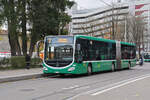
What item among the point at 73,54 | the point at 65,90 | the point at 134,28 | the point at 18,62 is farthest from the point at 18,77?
the point at 134,28

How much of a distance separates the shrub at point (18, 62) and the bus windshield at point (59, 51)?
6.32m

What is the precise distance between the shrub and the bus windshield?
20.7 feet

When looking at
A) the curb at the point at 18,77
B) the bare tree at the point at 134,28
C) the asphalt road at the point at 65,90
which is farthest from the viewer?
the bare tree at the point at 134,28

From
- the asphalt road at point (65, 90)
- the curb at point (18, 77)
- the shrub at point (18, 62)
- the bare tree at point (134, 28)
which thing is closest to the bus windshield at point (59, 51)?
the curb at point (18, 77)

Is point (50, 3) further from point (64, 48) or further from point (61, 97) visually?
point (61, 97)

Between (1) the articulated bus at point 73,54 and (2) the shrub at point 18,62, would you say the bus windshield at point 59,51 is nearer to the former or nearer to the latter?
(1) the articulated bus at point 73,54

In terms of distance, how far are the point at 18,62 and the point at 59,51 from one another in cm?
754

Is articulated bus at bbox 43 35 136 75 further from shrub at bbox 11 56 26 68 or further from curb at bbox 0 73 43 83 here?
shrub at bbox 11 56 26 68

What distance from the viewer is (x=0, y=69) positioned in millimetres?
23453

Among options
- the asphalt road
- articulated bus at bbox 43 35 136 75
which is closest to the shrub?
articulated bus at bbox 43 35 136 75

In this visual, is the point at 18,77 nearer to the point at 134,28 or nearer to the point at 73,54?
the point at 73,54

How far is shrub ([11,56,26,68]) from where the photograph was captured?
24.7m

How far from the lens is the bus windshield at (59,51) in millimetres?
18673

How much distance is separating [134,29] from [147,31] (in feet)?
24.3
